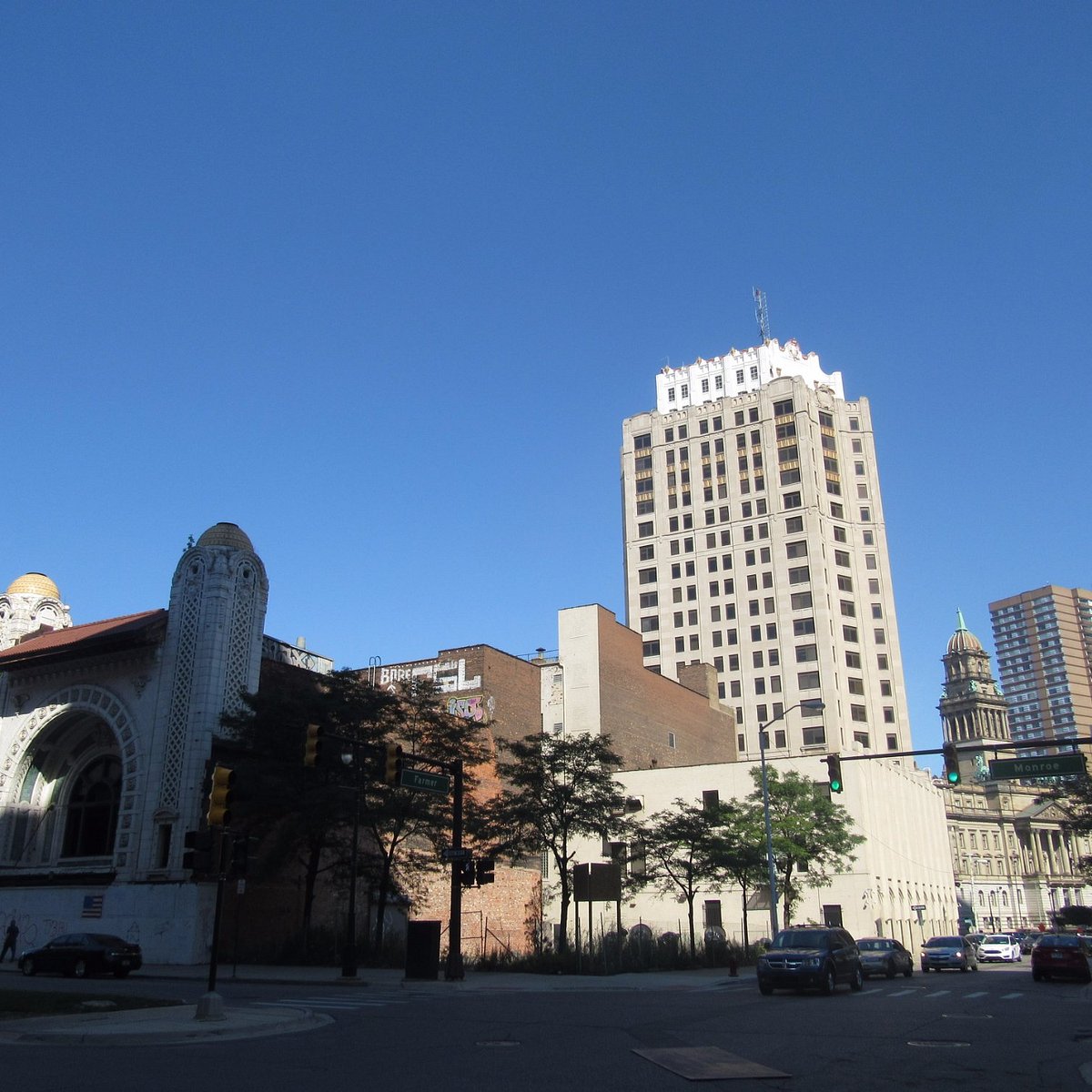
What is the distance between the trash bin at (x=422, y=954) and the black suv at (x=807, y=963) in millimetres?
9496

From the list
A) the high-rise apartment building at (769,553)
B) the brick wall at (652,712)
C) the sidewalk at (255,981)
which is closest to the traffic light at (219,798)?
the sidewalk at (255,981)

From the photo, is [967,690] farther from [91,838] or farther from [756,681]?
[91,838]

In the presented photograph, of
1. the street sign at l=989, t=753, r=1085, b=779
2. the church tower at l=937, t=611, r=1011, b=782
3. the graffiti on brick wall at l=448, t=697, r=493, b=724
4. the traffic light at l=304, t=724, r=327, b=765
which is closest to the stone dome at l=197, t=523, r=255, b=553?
the graffiti on brick wall at l=448, t=697, r=493, b=724

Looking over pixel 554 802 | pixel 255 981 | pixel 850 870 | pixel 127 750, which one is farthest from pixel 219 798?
pixel 850 870

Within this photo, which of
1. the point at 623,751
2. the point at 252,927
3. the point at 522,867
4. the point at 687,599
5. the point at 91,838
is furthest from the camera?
the point at 687,599

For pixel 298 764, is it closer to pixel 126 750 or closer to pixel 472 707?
pixel 126 750

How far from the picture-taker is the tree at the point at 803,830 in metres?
51.8

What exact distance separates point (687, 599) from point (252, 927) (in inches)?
3019

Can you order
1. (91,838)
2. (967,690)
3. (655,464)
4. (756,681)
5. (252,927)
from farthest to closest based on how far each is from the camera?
(967,690), (655,464), (756,681), (91,838), (252,927)

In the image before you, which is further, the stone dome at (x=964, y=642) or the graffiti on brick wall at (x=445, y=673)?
the stone dome at (x=964, y=642)

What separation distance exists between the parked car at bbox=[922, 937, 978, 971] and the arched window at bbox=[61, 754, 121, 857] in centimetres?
3661

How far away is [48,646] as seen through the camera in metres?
49.8

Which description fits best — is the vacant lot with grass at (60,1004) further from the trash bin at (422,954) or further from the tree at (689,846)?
the tree at (689,846)

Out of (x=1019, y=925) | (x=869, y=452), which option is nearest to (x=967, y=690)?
(x=1019, y=925)
